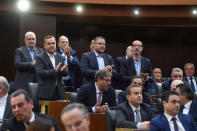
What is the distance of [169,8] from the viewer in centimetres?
625

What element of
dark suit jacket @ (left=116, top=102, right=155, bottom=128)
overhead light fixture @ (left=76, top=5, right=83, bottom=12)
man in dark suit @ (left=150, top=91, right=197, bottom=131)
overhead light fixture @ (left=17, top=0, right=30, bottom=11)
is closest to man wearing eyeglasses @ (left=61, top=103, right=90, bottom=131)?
man in dark suit @ (left=150, top=91, right=197, bottom=131)

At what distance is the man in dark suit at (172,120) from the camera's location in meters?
2.62

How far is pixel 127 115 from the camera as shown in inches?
120

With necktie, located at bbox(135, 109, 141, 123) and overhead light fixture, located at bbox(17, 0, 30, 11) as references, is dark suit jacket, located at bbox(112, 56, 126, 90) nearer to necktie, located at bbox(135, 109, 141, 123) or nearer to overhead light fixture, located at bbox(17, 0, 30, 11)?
necktie, located at bbox(135, 109, 141, 123)

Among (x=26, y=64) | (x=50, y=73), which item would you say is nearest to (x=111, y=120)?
(x=50, y=73)

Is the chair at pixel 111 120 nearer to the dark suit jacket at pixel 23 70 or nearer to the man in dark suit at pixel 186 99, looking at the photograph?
the man in dark suit at pixel 186 99

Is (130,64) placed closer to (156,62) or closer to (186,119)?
(186,119)

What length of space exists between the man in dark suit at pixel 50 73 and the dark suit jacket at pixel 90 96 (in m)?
0.42

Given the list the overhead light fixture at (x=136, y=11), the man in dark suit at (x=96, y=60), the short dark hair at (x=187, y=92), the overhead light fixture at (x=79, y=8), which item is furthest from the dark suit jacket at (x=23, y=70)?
the overhead light fixture at (x=136, y=11)

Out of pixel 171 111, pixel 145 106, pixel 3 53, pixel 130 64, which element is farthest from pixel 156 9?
pixel 171 111

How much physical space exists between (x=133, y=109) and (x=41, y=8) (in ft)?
10.5

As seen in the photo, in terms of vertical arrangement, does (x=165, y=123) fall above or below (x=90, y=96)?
below

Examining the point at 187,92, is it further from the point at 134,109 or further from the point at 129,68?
the point at 129,68

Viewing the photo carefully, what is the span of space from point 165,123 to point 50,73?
149cm
